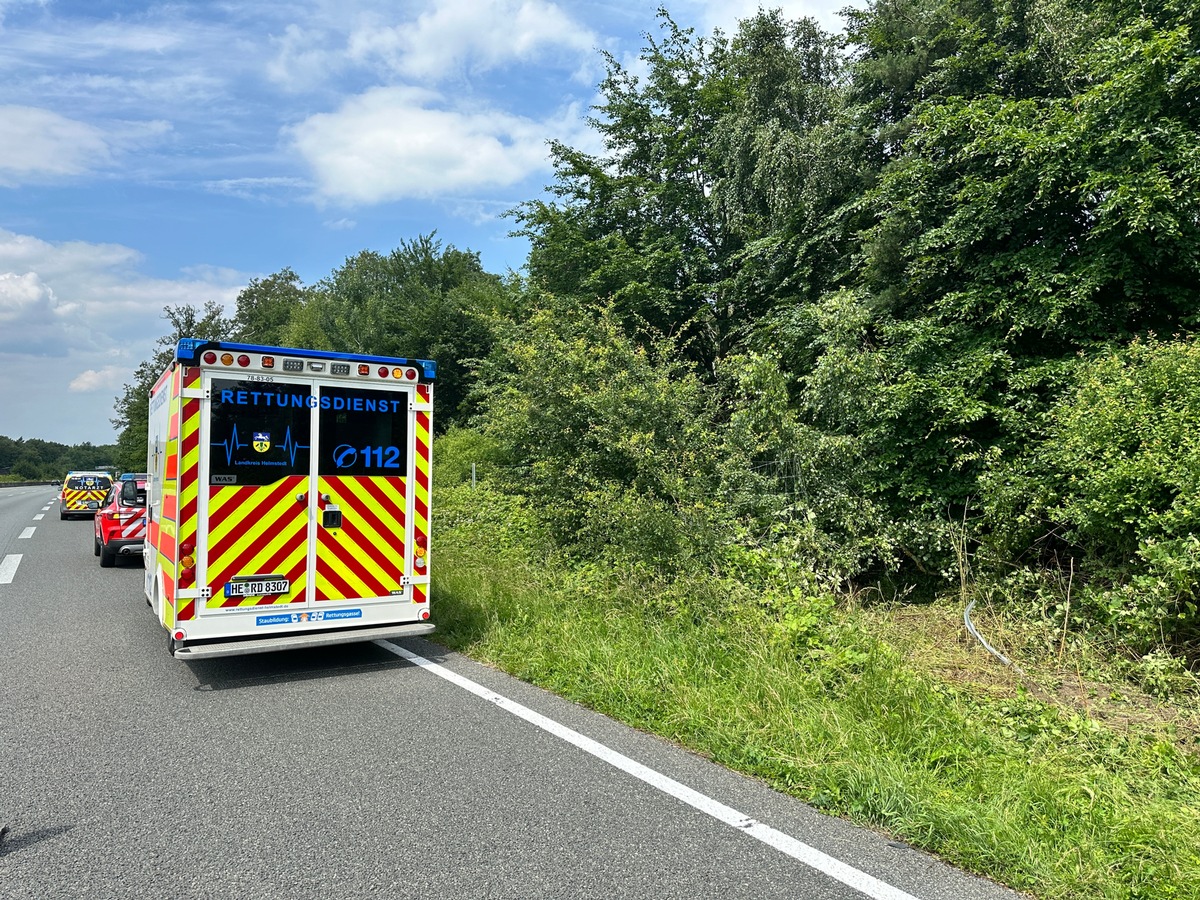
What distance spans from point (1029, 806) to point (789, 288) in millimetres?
14959

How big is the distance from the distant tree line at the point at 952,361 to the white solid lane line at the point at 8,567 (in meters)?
8.76

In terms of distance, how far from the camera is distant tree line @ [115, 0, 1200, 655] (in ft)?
26.8

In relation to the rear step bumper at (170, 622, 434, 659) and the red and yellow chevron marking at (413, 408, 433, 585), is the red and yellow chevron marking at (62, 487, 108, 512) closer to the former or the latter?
the rear step bumper at (170, 622, 434, 659)

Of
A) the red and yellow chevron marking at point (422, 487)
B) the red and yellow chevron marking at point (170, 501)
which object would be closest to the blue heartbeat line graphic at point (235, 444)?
the red and yellow chevron marking at point (170, 501)

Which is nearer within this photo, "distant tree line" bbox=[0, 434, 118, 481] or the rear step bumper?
the rear step bumper

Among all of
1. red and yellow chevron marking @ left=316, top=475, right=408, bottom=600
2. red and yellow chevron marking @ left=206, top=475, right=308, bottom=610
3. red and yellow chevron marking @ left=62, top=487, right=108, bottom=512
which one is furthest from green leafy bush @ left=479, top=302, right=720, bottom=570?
red and yellow chevron marking @ left=62, top=487, right=108, bottom=512

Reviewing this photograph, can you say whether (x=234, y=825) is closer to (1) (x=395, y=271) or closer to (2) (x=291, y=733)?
(2) (x=291, y=733)

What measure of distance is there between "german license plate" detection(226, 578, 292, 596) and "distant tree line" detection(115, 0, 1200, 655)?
3.84 metres

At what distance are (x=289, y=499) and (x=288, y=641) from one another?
1.26m

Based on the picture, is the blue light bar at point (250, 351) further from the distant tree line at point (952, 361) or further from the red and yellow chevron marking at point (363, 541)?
the distant tree line at point (952, 361)

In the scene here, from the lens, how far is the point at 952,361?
11.4m

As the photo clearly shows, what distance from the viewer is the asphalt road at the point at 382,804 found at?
331cm

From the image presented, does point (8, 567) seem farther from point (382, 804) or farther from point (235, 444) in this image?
point (382, 804)

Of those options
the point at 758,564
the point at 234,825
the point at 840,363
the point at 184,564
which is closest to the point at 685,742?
the point at 234,825
